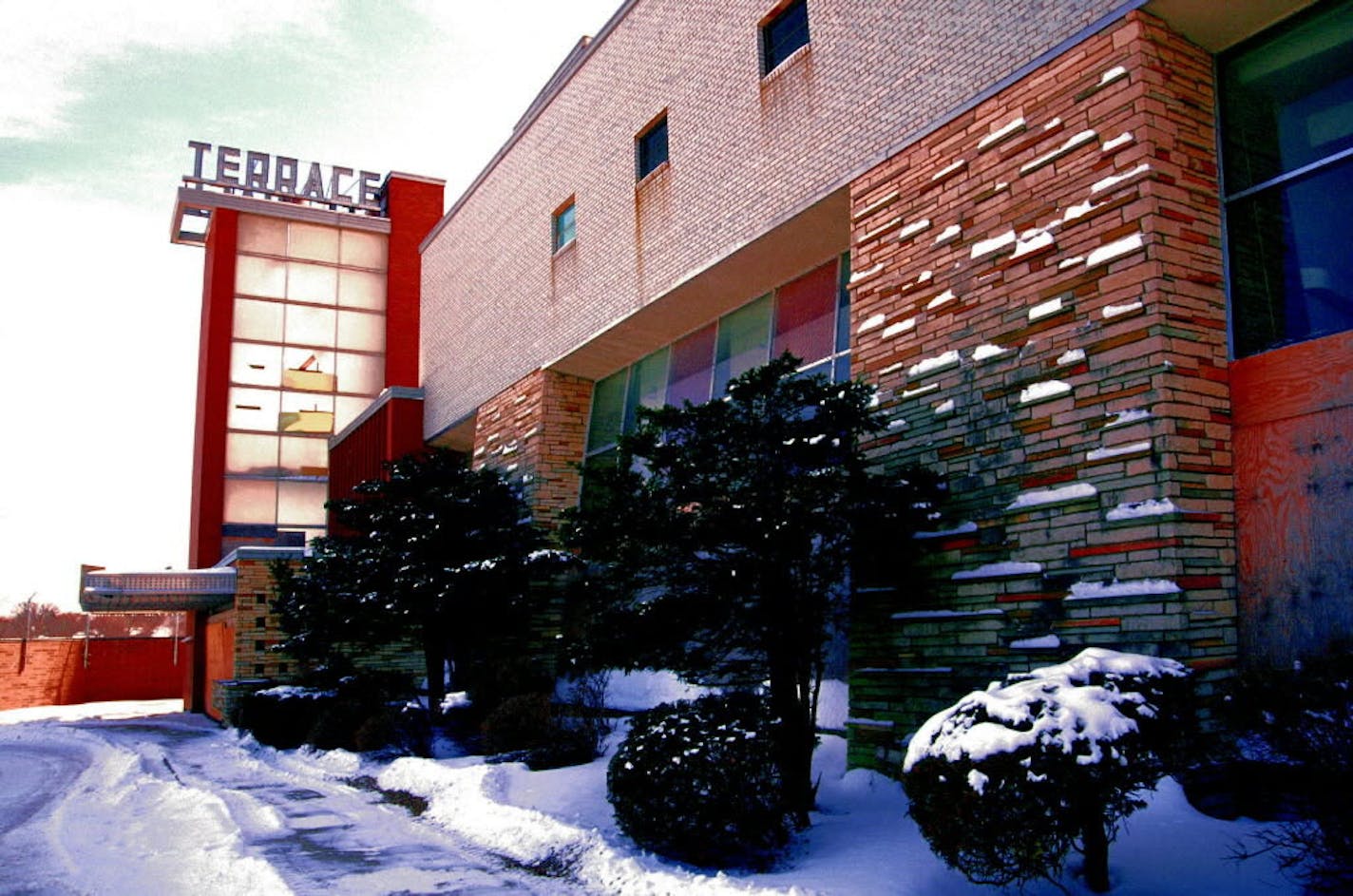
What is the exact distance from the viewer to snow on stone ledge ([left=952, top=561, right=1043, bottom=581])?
25.2ft

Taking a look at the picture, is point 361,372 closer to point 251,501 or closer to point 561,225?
point 251,501

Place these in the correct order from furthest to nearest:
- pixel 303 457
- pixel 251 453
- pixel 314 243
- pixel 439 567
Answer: pixel 314 243
pixel 303 457
pixel 251 453
pixel 439 567

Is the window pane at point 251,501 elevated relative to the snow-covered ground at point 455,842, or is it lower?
elevated

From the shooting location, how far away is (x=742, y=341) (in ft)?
44.9

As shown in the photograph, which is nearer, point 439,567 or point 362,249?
point 439,567

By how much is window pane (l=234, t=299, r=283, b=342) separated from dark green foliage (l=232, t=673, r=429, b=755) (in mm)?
21220

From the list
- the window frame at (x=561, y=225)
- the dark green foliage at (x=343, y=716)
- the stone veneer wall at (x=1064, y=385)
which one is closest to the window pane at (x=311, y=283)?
the dark green foliage at (x=343, y=716)

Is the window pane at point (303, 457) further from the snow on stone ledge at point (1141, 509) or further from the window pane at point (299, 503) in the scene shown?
the snow on stone ledge at point (1141, 509)

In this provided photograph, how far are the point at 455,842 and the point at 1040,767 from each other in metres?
4.98

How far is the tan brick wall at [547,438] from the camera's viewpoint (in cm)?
1662

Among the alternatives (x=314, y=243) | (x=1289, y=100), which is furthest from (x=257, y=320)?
(x=1289, y=100)

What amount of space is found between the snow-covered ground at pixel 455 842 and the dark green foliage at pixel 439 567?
2.33m

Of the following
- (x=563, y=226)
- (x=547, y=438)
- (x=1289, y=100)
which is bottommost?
(x=547, y=438)

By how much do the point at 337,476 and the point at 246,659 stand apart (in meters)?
6.46
